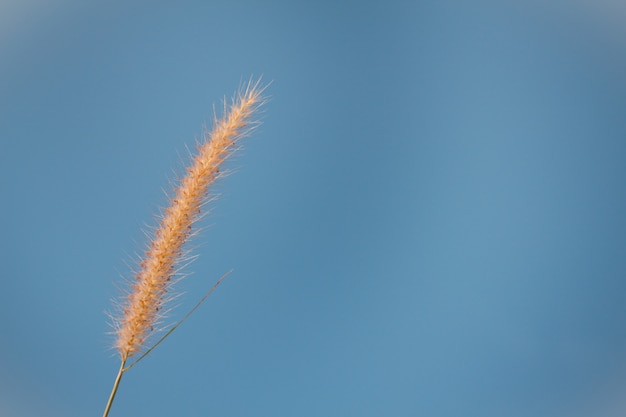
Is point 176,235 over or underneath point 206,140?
underneath

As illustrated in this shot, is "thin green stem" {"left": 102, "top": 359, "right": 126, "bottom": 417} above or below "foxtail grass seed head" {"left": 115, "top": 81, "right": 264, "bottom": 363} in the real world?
below

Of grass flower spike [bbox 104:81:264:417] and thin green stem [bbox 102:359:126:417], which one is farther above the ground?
grass flower spike [bbox 104:81:264:417]

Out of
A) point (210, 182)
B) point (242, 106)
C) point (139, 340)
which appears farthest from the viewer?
point (242, 106)

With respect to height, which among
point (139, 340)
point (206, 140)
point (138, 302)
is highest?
point (206, 140)

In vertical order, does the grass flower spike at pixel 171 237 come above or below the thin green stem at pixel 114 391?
above

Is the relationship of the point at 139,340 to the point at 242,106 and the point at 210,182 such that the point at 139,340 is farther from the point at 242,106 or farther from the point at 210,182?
the point at 242,106

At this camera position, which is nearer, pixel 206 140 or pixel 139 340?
pixel 139 340

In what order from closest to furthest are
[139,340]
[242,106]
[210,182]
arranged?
[139,340], [210,182], [242,106]

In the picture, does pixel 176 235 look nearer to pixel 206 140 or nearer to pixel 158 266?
pixel 158 266

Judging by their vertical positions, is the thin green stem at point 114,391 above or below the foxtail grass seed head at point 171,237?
below

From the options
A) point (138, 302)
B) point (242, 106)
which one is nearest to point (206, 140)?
point (242, 106)
